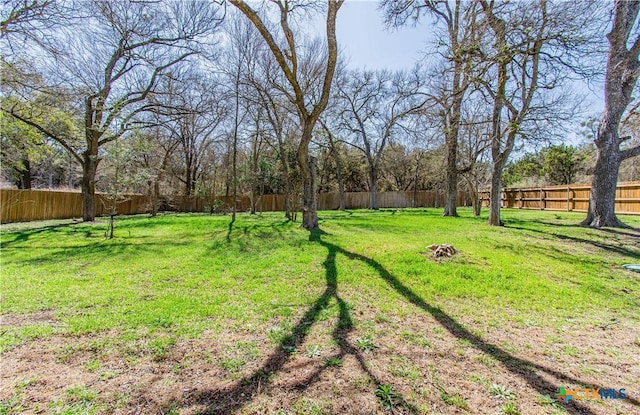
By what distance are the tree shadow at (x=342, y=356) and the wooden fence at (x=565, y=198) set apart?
504 inches

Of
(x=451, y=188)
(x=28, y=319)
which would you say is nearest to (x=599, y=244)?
(x=451, y=188)

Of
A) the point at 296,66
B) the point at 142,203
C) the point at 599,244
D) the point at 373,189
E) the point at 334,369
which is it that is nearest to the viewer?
the point at 334,369

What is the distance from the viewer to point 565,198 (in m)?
13.2

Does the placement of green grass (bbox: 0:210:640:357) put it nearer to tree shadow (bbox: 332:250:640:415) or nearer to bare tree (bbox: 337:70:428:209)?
tree shadow (bbox: 332:250:640:415)

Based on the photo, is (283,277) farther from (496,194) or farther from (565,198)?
(565,198)

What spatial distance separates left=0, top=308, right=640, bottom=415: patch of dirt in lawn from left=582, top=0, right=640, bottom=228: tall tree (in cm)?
575

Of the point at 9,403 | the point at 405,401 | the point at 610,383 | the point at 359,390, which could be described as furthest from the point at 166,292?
the point at 610,383

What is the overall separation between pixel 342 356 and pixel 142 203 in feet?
63.1

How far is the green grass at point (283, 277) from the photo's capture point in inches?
118

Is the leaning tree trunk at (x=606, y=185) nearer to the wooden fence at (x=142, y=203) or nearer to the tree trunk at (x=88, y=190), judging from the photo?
the wooden fence at (x=142, y=203)

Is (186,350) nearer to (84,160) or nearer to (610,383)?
(610,383)

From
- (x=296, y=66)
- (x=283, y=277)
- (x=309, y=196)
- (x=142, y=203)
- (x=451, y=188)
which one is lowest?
(x=283, y=277)

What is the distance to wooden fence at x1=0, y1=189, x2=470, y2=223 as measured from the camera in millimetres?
10922

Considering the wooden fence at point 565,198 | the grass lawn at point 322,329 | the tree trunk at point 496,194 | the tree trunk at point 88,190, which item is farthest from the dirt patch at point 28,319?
the wooden fence at point 565,198
